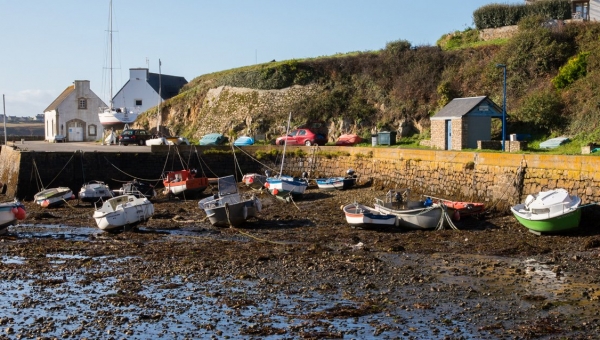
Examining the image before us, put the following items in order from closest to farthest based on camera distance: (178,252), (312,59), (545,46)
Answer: (178,252) → (545,46) → (312,59)

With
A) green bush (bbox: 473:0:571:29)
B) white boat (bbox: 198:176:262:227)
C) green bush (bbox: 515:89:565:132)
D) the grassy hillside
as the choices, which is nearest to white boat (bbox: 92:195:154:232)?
white boat (bbox: 198:176:262:227)

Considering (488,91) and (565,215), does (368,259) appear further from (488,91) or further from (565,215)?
(488,91)

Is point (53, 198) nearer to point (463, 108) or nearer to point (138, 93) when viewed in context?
point (463, 108)

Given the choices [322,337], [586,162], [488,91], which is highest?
[488,91]

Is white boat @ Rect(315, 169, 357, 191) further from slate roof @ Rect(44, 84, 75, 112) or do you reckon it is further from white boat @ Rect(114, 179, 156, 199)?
slate roof @ Rect(44, 84, 75, 112)

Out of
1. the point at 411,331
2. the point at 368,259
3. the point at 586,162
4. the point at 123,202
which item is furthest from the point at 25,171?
the point at 411,331

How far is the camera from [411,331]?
11250mm

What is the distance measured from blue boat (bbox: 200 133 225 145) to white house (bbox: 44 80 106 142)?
18.9m

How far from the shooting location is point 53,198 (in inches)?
1130

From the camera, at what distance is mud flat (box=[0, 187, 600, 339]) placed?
11.6 m

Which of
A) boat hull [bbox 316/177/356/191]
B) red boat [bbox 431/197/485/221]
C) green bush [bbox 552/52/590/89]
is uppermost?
green bush [bbox 552/52/590/89]

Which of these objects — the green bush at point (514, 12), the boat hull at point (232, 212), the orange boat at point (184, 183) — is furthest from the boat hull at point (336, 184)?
the green bush at point (514, 12)

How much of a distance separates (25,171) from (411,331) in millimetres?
25321

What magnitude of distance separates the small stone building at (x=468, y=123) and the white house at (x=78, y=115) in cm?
3505
